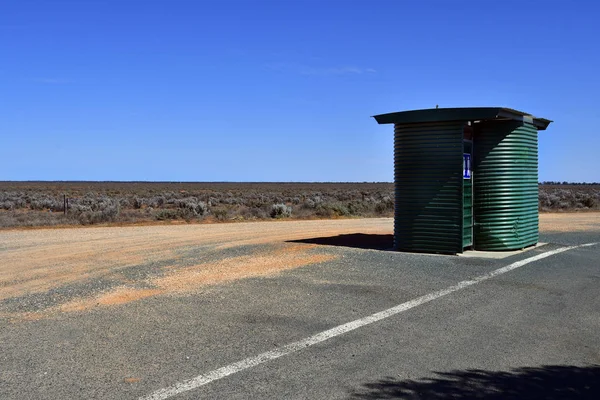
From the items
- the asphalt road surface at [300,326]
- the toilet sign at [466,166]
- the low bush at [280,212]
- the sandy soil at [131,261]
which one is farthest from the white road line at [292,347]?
the low bush at [280,212]

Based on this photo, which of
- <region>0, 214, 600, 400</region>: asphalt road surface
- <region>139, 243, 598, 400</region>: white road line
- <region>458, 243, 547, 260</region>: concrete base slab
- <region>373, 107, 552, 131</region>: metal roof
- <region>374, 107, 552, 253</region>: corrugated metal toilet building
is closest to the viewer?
<region>139, 243, 598, 400</region>: white road line

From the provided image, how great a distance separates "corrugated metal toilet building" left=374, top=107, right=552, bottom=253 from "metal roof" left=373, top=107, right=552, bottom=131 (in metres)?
0.02

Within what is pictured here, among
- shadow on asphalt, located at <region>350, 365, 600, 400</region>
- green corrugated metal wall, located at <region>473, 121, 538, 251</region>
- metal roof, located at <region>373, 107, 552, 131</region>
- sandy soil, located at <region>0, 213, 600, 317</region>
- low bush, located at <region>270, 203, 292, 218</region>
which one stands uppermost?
metal roof, located at <region>373, 107, 552, 131</region>

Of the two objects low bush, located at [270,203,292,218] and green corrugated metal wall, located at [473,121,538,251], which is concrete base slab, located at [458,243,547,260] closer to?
green corrugated metal wall, located at [473,121,538,251]

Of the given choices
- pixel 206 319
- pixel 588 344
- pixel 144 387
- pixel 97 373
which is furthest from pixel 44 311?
pixel 588 344

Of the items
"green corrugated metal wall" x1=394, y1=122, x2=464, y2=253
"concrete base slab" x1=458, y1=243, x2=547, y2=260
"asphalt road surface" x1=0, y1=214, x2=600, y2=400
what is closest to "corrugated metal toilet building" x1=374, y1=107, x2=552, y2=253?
"green corrugated metal wall" x1=394, y1=122, x2=464, y2=253

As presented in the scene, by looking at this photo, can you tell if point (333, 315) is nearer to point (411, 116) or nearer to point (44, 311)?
point (44, 311)

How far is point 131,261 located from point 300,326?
Result: 644cm

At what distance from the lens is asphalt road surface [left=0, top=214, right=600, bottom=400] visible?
530cm

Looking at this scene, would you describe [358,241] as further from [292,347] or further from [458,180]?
[292,347]

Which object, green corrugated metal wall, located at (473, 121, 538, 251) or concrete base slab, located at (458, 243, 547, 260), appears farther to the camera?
green corrugated metal wall, located at (473, 121, 538, 251)

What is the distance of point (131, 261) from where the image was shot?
41.6 feet

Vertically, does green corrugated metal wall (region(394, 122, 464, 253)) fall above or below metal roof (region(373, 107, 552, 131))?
below

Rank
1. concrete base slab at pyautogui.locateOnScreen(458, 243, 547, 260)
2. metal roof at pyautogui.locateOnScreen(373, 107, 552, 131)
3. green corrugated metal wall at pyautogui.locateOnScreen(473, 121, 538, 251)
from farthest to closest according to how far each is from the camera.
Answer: green corrugated metal wall at pyautogui.locateOnScreen(473, 121, 538, 251) < concrete base slab at pyautogui.locateOnScreen(458, 243, 547, 260) < metal roof at pyautogui.locateOnScreen(373, 107, 552, 131)
